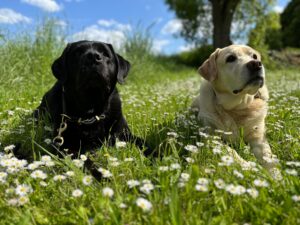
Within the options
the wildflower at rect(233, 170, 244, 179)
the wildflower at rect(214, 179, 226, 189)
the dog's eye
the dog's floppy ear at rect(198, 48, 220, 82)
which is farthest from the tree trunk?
the wildflower at rect(214, 179, 226, 189)

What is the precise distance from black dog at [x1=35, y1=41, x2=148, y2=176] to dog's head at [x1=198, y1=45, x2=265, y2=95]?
93cm

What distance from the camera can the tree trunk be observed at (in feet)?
70.5

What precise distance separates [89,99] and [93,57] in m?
0.42

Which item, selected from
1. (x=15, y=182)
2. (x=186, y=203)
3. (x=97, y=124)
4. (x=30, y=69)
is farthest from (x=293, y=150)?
(x=30, y=69)

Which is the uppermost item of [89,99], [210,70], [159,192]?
[210,70]

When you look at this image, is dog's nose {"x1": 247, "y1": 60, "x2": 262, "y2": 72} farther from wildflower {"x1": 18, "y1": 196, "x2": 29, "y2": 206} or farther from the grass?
wildflower {"x1": 18, "y1": 196, "x2": 29, "y2": 206}

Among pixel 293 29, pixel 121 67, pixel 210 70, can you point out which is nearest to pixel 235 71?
pixel 210 70

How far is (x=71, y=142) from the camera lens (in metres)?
3.49

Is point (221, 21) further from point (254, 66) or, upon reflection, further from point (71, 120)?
point (71, 120)

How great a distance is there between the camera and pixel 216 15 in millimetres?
21625

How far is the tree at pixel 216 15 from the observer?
2162cm

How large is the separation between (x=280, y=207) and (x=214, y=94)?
224 centimetres

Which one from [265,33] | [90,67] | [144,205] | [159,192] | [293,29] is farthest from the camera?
[293,29]

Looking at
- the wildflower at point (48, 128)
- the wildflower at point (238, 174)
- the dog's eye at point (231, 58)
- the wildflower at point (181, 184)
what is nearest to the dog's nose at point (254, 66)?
the dog's eye at point (231, 58)
